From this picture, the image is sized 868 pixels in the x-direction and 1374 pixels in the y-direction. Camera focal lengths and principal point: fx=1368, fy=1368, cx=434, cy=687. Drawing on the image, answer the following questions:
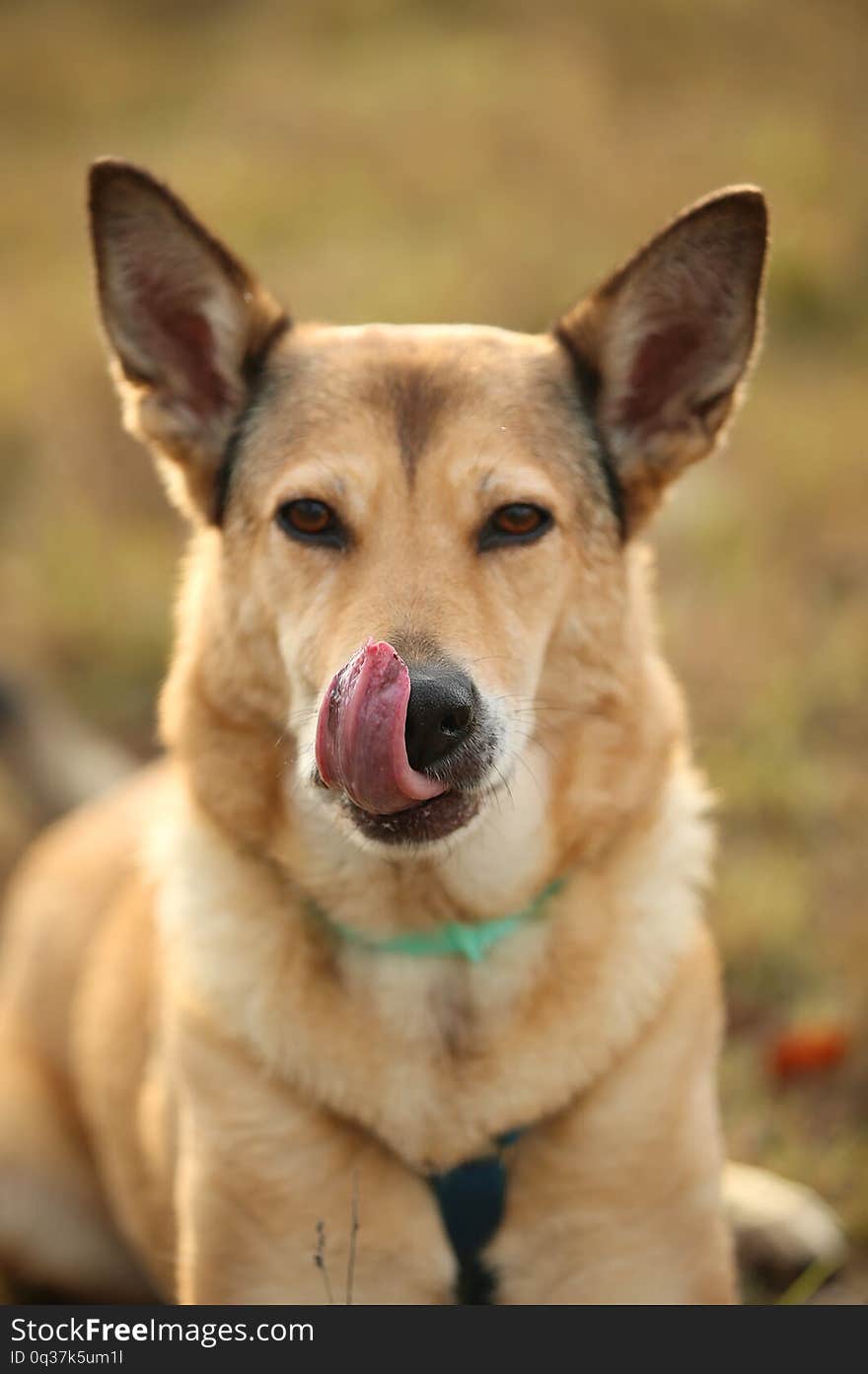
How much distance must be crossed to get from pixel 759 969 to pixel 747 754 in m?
1.34

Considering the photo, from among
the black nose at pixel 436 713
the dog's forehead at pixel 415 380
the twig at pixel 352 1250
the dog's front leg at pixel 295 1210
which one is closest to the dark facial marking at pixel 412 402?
the dog's forehead at pixel 415 380

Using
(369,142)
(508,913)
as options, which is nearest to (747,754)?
(508,913)

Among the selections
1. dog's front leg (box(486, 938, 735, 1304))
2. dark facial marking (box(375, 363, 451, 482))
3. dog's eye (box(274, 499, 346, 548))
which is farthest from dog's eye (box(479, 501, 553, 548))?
dog's front leg (box(486, 938, 735, 1304))

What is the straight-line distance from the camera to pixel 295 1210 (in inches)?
118

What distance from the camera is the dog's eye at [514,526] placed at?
9.95 feet

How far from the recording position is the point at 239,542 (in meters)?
3.21

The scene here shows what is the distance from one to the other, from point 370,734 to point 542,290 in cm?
824

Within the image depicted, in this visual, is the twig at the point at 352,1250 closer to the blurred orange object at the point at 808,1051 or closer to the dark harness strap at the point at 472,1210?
the dark harness strap at the point at 472,1210

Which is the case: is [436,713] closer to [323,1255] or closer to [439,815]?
[439,815]

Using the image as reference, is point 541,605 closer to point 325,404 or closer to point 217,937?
point 325,404

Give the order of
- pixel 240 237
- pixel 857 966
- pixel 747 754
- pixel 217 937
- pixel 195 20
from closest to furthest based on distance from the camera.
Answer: pixel 217 937, pixel 857 966, pixel 747 754, pixel 240 237, pixel 195 20

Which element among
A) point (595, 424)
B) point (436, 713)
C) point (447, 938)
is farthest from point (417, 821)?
point (595, 424)

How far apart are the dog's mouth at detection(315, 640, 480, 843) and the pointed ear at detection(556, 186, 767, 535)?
1000mm

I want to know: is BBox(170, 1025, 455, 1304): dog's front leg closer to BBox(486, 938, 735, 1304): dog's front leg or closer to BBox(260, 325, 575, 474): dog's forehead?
BBox(486, 938, 735, 1304): dog's front leg
